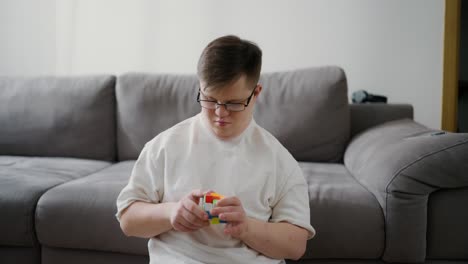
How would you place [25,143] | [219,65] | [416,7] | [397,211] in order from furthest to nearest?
[416,7] → [25,143] → [397,211] → [219,65]

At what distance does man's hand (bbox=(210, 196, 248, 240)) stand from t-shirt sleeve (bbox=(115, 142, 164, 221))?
8.1 inches

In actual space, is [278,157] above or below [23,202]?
above

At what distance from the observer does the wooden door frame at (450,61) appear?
2436 mm

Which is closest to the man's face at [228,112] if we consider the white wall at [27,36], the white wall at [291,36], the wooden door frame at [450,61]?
the white wall at [291,36]

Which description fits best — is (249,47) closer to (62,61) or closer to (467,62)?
(62,61)

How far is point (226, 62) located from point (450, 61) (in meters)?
1.99

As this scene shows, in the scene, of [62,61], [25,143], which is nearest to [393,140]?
[25,143]

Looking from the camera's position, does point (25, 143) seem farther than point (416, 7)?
No

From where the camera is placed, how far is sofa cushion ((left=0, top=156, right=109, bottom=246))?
151cm

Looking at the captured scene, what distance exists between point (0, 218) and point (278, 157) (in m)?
1.06

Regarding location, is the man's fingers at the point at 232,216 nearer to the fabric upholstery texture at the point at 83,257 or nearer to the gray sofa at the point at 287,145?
the gray sofa at the point at 287,145

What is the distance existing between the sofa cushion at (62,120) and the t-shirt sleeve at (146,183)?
1278 millimetres

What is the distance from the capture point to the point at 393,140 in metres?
1.64

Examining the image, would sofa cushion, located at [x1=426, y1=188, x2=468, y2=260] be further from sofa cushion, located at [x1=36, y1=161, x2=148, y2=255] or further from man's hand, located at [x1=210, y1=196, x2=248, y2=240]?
sofa cushion, located at [x1=36, y1=161, x2=148, y2=255]
